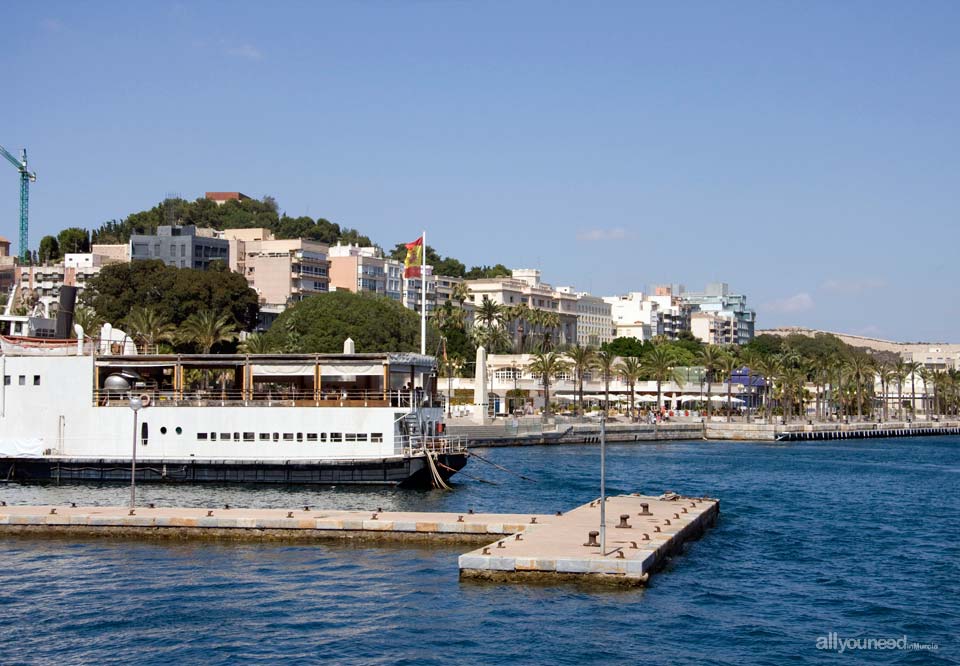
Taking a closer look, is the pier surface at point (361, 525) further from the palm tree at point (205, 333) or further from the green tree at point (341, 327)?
the green tree at point (341, 327)

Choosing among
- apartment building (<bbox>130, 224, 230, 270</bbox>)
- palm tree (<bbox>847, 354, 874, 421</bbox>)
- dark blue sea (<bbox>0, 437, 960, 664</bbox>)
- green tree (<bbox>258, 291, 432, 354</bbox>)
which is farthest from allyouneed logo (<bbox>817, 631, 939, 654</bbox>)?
apartment building (<bbox>130, 224, 230, 270</bbox>)

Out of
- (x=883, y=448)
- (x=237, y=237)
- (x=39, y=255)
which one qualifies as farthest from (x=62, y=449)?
(x=39, y=255)

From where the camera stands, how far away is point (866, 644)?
26219 mm

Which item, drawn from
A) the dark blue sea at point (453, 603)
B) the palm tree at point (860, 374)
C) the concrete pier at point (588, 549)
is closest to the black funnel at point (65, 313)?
the dark blue sea at point (453, 603)

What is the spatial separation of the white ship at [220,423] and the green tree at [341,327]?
54.4 metres

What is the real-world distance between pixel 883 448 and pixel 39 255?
128841mm

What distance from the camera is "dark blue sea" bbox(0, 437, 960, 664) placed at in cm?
2470

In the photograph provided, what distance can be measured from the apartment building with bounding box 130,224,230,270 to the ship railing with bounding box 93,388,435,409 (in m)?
105

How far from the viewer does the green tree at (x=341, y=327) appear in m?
111

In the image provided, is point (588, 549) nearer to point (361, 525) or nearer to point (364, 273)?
point (361, 525)

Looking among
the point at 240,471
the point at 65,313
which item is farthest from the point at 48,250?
the point at 240,471

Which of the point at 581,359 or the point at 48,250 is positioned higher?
the point at 48,250

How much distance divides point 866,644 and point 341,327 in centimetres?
9035

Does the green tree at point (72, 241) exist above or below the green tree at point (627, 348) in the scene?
above
